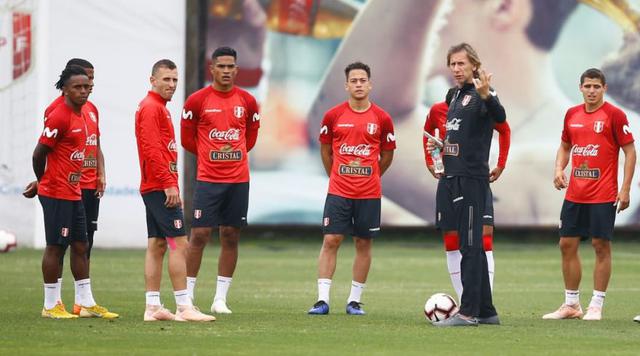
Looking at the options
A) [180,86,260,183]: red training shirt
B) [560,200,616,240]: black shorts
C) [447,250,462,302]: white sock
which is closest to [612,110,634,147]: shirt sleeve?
[560,200,616,240]: black shorts

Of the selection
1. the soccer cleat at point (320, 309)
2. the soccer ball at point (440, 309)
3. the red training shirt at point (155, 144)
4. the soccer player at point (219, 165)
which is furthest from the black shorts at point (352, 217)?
the red training shirt at point (155, 144)

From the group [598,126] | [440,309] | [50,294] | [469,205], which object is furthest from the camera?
[598,126]

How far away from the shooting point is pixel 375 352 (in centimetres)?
1002

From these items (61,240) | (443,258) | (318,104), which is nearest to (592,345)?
(61,240)

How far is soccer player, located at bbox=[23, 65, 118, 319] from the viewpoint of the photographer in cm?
1262

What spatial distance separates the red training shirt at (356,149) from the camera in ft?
45.4

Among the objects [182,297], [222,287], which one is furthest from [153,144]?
[222,287]

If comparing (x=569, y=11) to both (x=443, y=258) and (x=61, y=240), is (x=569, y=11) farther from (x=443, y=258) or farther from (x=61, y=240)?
(x=61, y=240)

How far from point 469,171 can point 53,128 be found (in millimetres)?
3789

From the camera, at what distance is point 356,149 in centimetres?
1388

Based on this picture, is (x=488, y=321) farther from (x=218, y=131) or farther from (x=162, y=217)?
(x=218, y=131)

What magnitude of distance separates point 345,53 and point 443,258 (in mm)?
5261

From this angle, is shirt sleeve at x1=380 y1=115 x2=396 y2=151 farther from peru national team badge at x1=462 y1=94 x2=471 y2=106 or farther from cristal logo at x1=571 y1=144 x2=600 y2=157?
peru national team badge at x1=462 y1=94 x2=471 y2=106

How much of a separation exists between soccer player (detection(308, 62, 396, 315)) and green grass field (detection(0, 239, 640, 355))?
0.62 metres
